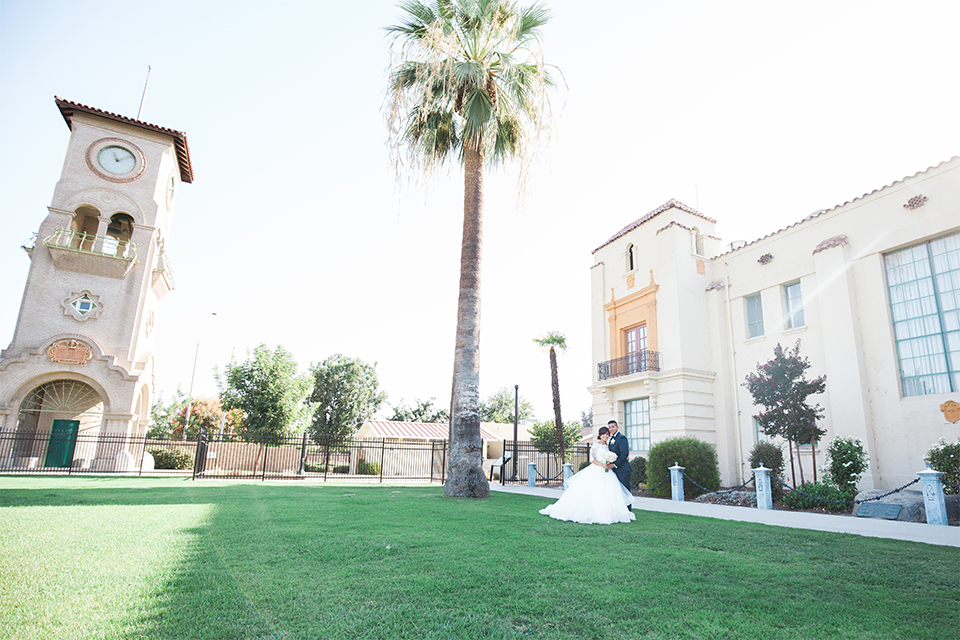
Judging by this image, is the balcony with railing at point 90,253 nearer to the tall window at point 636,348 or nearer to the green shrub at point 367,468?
the green shrub at point 367,468

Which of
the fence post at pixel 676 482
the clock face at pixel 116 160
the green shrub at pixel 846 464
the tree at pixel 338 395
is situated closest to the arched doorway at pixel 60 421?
the clock face at pixel 116 160

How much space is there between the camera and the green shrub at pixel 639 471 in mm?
17875

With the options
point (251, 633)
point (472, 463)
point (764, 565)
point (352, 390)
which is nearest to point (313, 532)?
point (251, 633)

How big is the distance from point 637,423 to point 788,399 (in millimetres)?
7457

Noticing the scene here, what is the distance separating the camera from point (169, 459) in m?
26.6

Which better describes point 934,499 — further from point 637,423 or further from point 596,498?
point 637,423

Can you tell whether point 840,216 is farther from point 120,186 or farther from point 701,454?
point 120,186

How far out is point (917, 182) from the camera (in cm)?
1362

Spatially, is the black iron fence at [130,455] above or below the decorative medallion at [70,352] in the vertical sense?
below

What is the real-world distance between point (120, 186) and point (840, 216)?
95.9ft

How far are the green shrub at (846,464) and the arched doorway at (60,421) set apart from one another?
85.6 feet

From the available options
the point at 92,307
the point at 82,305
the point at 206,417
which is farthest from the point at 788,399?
the point at 206,417

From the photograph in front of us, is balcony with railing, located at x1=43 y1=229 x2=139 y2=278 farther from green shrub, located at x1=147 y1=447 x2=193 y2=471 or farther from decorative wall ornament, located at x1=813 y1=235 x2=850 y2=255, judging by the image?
decorative wall ornament, located at x1=813 y1=235 x2=850 y2=255

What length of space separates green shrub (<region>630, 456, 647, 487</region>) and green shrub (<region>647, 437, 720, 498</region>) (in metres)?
2.17
